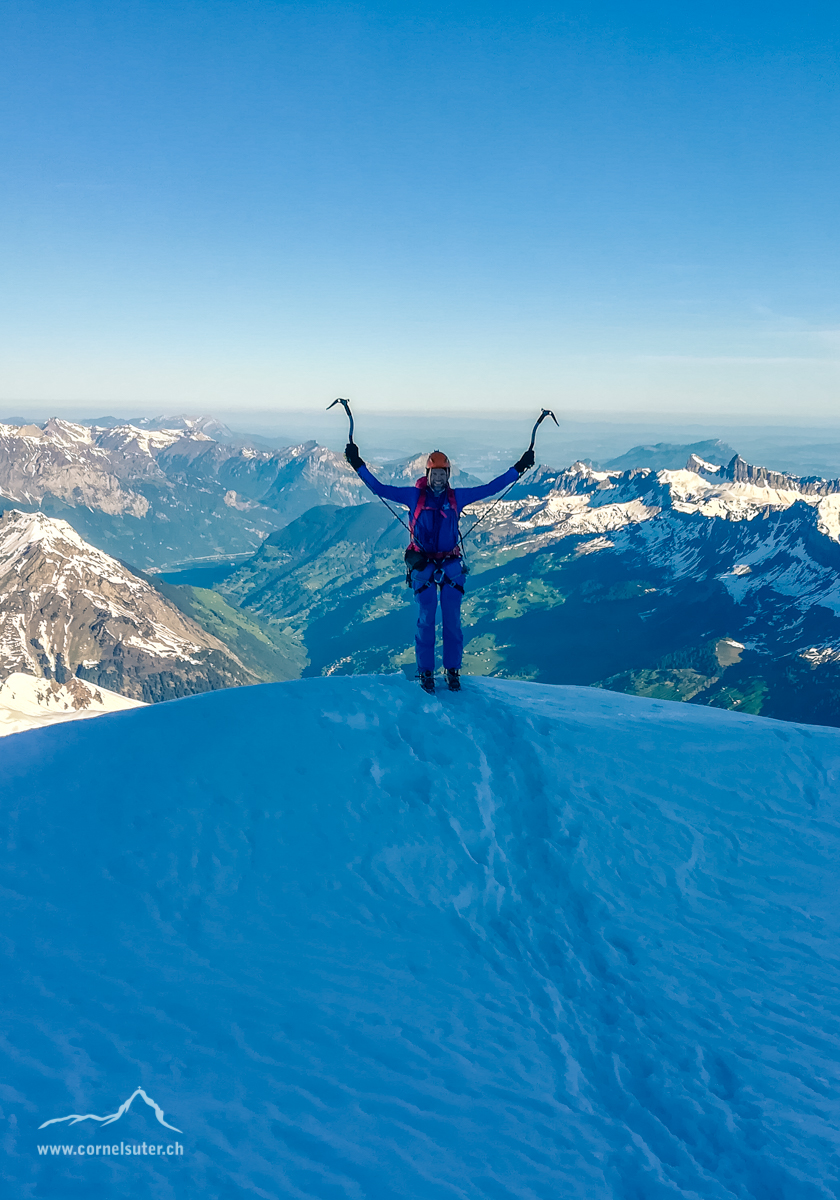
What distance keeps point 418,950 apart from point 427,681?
6902 millimetres

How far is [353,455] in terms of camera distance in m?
15.7

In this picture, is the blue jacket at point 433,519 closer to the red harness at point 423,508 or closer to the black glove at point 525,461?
the red harness at point 423,508

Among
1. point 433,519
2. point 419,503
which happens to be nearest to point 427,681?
point 433,519

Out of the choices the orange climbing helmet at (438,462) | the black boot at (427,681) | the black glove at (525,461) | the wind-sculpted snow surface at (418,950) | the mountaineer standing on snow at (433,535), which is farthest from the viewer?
the black boot at (427,681)

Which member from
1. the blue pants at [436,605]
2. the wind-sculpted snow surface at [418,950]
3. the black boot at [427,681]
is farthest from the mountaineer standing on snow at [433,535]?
the wind-sculpted snow surface at [418,950]

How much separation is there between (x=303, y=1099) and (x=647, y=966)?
6.09 metres

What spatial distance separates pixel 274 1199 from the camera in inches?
267

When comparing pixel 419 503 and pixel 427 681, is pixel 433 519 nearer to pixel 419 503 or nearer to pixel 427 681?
pixel 419 503

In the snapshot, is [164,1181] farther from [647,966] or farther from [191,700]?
[191,700]

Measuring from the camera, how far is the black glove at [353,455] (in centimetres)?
1531

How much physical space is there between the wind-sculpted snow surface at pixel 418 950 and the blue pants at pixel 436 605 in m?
1.09

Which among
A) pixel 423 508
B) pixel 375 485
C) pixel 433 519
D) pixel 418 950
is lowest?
pixel 418 950

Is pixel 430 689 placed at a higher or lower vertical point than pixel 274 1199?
higher

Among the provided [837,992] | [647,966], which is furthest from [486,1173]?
[837,992]
